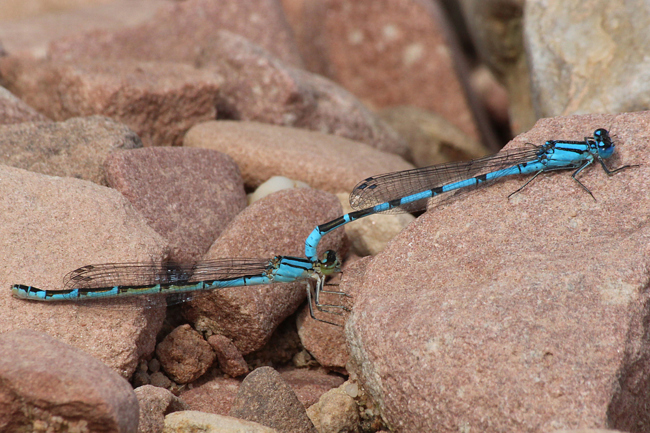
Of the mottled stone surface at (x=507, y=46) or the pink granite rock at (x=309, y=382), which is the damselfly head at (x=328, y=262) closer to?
the pink granite rock at (x=309, y=382)

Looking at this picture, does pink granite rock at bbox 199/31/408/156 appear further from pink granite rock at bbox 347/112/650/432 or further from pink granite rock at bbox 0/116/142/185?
pink granite rock at bbox 347/112/650/432

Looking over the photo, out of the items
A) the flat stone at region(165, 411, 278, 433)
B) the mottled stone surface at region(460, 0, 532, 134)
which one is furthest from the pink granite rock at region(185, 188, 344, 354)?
the mottled stone surface at region(460, 0, 532, 134)

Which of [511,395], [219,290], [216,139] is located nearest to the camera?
[511,395]

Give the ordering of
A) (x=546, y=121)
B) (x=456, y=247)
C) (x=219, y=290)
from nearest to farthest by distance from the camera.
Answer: (x=456, y=247), (x=219, y=290), (x=546, y=121)

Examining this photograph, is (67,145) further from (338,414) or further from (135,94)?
(338,414)

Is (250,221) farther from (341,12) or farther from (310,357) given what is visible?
(341,12)

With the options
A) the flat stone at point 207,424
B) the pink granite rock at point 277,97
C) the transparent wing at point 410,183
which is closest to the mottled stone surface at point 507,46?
the pink granite rock at point 277,97

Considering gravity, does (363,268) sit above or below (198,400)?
above

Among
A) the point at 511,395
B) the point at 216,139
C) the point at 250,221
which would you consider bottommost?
the point at 511,395

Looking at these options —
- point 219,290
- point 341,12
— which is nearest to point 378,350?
point 219,290
